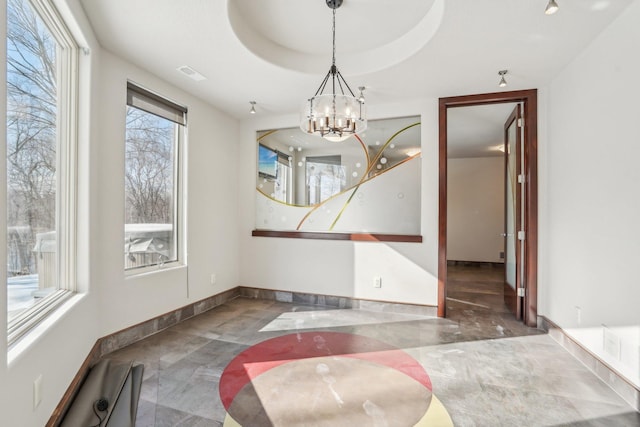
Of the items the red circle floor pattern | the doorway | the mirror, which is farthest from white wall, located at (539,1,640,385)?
the red circle floor pattern

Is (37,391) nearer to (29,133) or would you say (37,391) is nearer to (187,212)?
(29,133)

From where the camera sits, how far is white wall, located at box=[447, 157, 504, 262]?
23.5ft

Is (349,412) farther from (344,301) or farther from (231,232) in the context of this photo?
(231,232)

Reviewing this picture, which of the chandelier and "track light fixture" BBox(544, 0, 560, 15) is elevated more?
"track light fixture" BBox(544, 0, 560, 15)

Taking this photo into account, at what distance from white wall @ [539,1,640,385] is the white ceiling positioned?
0.80ft

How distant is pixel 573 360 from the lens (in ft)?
8.63

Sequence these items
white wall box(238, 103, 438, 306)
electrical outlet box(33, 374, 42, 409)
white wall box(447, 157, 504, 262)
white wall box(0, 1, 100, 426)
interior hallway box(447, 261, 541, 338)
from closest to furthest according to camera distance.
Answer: white wall box(0, 1, 100, 426) < electrical outlet box(33, 374, 42, 409) < interior hallway box(447, 261, 541, 338) < white wall box(238, 103, 438, 306) < white wall box(447, 157, 504, 262)

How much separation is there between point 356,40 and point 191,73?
1.62 metres

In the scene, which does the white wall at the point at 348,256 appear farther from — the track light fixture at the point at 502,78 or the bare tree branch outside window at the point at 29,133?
the bare tree branch outside window at the point at 29,133

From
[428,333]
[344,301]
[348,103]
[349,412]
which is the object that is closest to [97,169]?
[348,103]

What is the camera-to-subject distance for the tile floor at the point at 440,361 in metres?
1.93

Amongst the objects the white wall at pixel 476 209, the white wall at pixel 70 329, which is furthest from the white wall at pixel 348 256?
the white wall at pixel 476 209

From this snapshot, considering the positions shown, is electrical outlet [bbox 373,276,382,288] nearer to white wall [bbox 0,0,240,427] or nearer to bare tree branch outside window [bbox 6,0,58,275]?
white wall [bbox 0,0,240,427]

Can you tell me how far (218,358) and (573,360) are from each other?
2.97 metres
